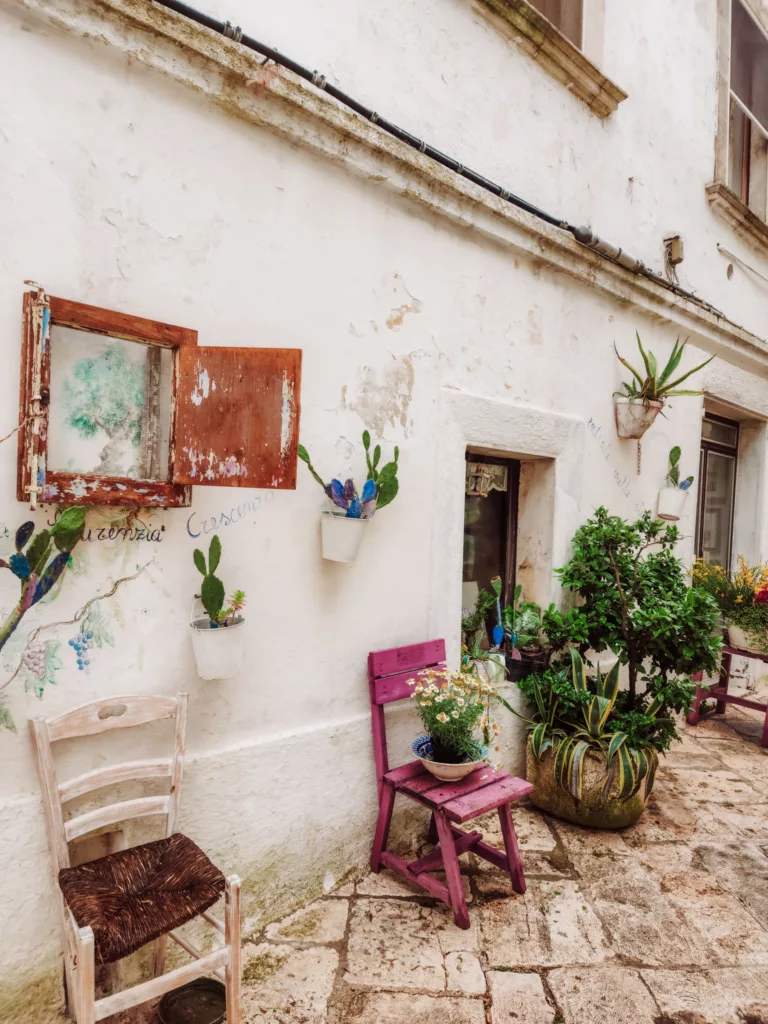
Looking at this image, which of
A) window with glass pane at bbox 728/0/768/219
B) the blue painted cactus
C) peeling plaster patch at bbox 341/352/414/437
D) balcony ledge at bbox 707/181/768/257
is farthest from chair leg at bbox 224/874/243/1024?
window with glass pane at bbox 728/0/768/219

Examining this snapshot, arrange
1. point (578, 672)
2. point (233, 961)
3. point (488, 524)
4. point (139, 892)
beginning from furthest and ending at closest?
point (488, 524)
point (578, 672)
point (233, 961)
point (139, 892)

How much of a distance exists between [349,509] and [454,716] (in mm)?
995

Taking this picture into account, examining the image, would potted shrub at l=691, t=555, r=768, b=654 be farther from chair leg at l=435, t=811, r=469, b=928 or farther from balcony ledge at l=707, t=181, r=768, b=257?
chair leg at l=435, t=811, r=469, b=928

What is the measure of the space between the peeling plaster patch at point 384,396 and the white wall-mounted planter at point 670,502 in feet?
8.36

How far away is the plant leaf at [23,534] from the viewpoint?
205 centimetres

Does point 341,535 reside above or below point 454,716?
above

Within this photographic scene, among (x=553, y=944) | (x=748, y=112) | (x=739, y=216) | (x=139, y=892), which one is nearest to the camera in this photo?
(x=139, y=892)

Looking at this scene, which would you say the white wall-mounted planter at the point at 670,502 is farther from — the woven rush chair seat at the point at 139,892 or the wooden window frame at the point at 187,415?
the woven rush chair seat at the point at 139,892

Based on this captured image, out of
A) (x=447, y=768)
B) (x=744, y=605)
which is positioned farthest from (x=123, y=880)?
(x=744, y=605)

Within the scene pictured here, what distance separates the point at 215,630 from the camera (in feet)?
7.70

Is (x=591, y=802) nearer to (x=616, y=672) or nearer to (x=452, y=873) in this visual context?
(x=616, y=672)

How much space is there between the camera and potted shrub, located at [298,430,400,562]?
8.99 feet

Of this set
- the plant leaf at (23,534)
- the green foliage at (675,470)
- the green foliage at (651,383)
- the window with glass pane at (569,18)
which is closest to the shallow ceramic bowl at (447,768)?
the plant leaf at (23,534)

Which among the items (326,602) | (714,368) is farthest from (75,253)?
(714,368)
